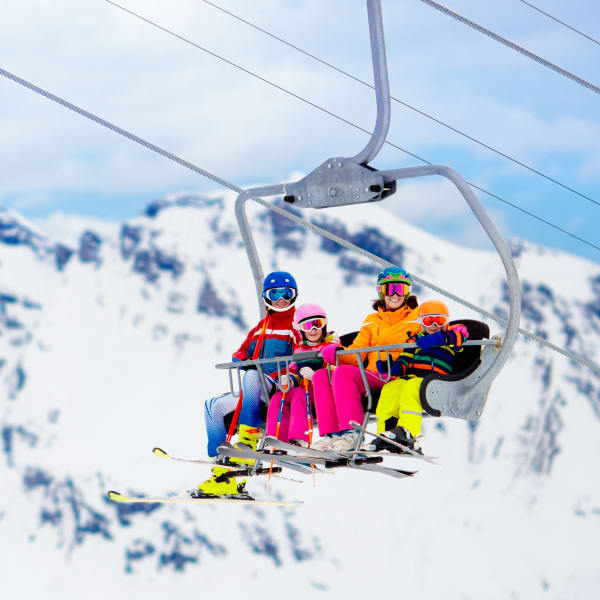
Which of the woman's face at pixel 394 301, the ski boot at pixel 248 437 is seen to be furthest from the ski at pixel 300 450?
the woman's face at pixel 394 301

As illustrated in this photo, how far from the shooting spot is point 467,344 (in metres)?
7.54

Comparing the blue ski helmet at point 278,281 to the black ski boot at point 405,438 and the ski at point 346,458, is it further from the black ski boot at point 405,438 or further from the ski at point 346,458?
the black ski boot at point 405,438

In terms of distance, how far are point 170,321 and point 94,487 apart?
3223 centimetres

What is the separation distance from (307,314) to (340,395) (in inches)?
33.1

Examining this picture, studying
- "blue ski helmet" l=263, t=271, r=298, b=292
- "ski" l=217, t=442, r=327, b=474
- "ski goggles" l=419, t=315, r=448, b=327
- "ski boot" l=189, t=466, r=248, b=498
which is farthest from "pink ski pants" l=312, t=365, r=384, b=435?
"ski boot" l=189, t=466, r=248, b=498

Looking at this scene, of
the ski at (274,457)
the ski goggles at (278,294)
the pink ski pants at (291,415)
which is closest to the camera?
the ski at (274,457)

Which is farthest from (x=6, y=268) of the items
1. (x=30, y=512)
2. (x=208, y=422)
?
(x=208, y=422)

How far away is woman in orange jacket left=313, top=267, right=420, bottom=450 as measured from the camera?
8.09 m

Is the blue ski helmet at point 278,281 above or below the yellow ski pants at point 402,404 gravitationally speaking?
above

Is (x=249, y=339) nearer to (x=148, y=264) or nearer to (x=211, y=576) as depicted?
(x=211, y=576)

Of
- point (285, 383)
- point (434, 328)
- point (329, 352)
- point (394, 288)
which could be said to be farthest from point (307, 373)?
point (434, 328)

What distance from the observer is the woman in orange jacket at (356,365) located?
809cm

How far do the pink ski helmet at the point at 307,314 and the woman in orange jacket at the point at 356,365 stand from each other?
0.37m

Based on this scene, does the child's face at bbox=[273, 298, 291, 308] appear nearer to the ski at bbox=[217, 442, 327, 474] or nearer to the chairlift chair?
the chairlift chair
